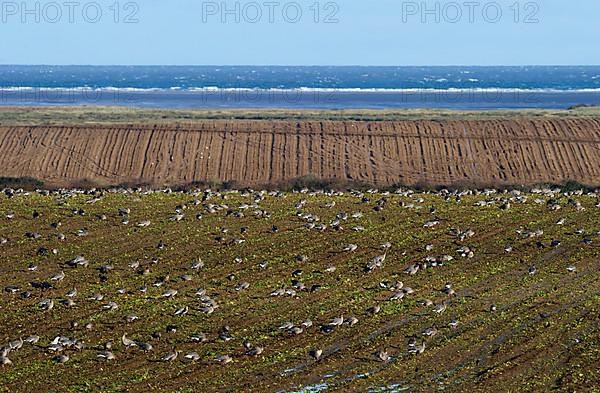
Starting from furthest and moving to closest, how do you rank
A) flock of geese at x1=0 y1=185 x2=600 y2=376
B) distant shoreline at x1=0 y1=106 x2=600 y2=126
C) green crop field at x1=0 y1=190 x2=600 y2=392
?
distant shoreline at x1=0 y1=106 x2=600 y2=126 < flock of geese at x1=0 y1=185 x2=600 y2=376 < green crop field at x1=0 y1=190 x2=600 y2=392

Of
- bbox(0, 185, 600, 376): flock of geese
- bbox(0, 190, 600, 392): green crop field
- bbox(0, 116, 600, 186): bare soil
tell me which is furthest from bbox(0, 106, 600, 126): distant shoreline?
bbox(0, 190, 600, 392): green crop field

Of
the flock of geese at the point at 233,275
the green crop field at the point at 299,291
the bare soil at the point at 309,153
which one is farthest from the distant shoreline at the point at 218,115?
the green crop field at the point at 299,291

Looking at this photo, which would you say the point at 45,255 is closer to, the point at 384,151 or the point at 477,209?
the point at 477,209

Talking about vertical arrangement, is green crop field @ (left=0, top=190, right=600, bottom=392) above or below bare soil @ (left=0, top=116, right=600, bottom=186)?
above

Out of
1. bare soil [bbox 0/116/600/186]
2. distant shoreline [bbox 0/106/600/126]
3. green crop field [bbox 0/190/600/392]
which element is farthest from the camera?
distant shoreline [bbox 0/106/600/126]

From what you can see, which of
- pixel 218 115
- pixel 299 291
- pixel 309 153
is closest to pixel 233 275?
pixel 299 291

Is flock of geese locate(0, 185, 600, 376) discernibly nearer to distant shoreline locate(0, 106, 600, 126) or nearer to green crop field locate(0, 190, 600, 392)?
green crop field locate(0, 190, 600, 392)

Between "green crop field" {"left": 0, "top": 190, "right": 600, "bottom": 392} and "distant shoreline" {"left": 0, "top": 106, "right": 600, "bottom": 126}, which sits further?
"distant shoreline" {"left": 0, "top": 106, "right": 600, "bottom": 126}
